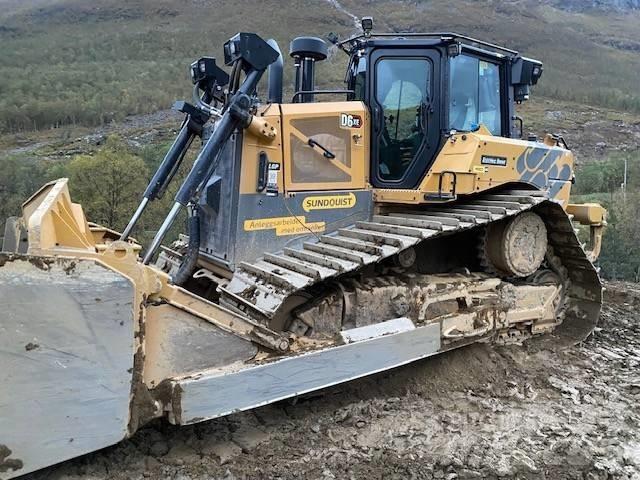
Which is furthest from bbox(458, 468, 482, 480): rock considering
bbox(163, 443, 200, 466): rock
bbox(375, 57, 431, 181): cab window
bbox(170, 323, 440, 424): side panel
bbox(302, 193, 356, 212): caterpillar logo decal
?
bbox(375, 57, 431, 181): cab window

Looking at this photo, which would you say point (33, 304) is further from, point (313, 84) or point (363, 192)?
point (313, 84)

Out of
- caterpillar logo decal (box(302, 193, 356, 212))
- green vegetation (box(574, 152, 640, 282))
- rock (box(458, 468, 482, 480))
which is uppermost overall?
caterpillar logo decal (box(302, 193, 356, 212))

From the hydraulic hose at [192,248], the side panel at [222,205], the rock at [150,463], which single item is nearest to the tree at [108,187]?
the hydraulic hose at [192,248]

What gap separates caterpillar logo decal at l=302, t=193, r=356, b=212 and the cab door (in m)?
0.30

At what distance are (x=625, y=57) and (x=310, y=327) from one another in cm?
7645

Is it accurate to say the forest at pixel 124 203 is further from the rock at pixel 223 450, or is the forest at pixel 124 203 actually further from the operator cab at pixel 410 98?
the rock at pixel 223 450

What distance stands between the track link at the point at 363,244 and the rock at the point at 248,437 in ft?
2.39

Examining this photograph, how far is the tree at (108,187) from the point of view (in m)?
12.2

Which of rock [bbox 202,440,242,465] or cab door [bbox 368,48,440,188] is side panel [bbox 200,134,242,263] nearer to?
cab door [bbox 368,48,440,188]

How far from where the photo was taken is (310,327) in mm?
4363

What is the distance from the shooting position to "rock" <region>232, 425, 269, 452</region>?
12.2 ft

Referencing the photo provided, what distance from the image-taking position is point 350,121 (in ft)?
15.8

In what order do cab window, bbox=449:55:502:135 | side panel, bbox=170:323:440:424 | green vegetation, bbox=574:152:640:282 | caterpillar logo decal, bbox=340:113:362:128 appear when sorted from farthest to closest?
green vegetation, bbox=574:152:640:282
cab window, bbox=449:55:502:135
caterpillar logo decal, bbox=340:113:362:128
side panel, bbox=170:323:440:424

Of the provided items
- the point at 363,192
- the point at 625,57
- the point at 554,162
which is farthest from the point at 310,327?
the point at 625,57
